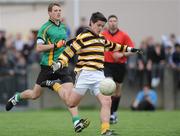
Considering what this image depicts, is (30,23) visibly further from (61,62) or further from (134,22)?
(61,62)

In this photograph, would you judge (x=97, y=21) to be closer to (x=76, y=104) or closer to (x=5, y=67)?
(x=76, y=104)

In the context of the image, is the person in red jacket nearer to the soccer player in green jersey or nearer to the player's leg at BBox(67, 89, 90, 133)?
the soccer player in green jersey

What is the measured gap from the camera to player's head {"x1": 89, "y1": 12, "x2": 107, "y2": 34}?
1407cm

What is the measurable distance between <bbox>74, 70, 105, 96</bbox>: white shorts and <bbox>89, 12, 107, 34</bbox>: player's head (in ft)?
2.63

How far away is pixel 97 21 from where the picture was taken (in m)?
14.1

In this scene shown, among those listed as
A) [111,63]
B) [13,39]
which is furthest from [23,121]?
[13,39]

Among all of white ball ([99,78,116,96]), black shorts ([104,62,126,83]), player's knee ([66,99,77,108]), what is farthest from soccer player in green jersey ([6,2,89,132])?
black shorts ([104,62,126,83])

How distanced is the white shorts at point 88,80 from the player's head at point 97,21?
0.80m

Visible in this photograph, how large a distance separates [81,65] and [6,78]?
1244 cm

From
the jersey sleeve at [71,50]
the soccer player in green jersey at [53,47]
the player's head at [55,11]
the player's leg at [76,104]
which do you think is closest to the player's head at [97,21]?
the jersey sleeve at [71,50]

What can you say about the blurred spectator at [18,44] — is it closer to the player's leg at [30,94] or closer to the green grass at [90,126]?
the green grass at [90,126]

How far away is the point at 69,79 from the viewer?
50.6 feet

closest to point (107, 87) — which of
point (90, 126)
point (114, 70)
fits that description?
point (90, 126)

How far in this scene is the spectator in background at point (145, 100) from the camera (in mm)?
25078
